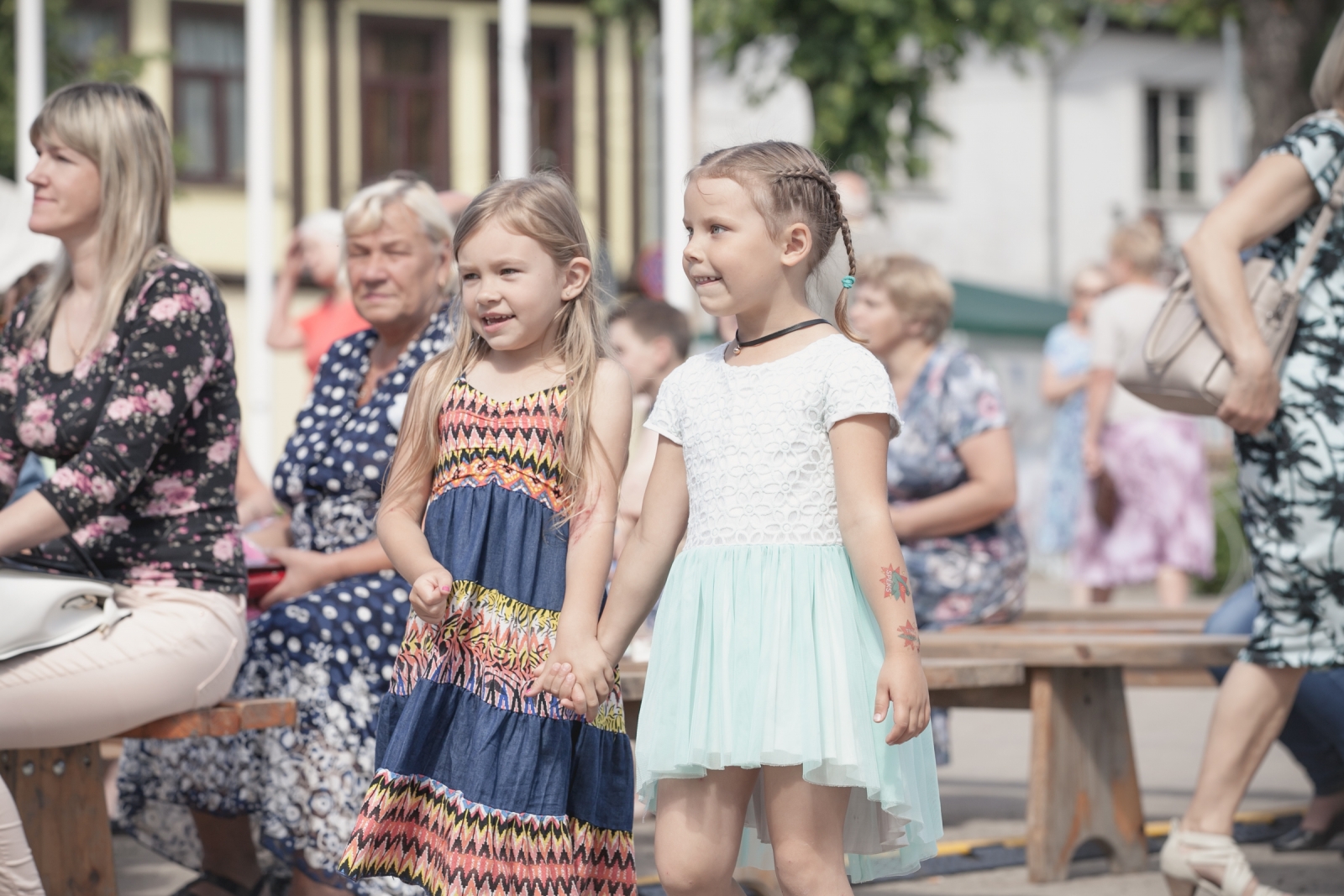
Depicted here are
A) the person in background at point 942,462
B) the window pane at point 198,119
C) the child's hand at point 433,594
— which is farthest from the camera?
the window pane at point 198,119

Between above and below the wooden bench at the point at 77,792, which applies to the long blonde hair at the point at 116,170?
above

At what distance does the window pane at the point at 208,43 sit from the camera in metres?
22.5

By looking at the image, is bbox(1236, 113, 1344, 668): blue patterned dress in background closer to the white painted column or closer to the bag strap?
the bag strap

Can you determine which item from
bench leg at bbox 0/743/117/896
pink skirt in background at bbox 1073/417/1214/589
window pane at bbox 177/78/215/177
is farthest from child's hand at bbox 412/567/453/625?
window pane at bbox 177/78/215/177

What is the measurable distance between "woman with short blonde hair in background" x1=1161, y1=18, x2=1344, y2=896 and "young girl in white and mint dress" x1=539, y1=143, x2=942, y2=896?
1.22 m

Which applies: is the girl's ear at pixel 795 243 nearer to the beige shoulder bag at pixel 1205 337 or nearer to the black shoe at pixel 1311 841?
the beige shoulder bag at pixel 1205 337

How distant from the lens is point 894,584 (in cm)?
286

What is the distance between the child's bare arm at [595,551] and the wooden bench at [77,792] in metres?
0.91

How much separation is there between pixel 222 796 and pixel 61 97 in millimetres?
1613

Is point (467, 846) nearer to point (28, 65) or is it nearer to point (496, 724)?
point (496, 724)

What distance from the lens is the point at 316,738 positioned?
3859 mm

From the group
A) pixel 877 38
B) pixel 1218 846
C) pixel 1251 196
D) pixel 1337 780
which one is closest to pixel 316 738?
pixel 1218 846

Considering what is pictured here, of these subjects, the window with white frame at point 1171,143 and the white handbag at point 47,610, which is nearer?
the white handbag at point 47,610

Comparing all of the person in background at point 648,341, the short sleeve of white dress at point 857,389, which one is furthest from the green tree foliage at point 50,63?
the short sleeve of white dress at point 857,389
